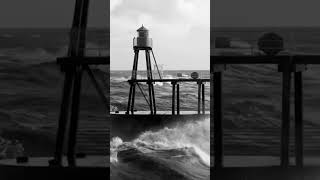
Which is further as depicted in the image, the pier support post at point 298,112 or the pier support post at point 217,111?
the pier support post at point 217,111

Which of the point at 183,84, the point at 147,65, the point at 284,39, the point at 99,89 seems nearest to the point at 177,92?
the point at 183,84

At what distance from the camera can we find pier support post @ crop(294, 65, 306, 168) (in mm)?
3592

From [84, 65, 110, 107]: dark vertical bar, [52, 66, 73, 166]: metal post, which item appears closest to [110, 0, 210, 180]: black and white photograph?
[84, 65, 110, 107]: dark vertical bar

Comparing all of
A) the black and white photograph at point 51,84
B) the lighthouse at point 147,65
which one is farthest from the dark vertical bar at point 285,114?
the black and white photograph at point 51,84

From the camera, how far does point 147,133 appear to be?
3.99 meters

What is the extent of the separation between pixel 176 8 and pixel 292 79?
3.84ft

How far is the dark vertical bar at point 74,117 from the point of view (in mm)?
3668

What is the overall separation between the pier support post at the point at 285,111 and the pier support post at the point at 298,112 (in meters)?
0.06

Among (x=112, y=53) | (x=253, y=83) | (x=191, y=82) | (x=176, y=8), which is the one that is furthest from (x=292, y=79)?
(x=112, y=53)

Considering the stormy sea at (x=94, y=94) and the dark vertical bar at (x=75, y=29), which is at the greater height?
the dark vertical bar at (x=75, y=29)

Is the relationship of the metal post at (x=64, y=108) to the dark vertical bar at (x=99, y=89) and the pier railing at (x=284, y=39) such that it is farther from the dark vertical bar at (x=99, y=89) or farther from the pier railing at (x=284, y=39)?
the pier railing at (x=284, y=39)

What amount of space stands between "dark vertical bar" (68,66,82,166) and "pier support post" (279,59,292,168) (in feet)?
5.48

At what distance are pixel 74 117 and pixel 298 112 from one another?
1856mm

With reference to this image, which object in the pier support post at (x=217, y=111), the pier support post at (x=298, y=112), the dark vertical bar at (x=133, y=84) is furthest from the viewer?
the dark vertical bar at (x=133, y=84)
